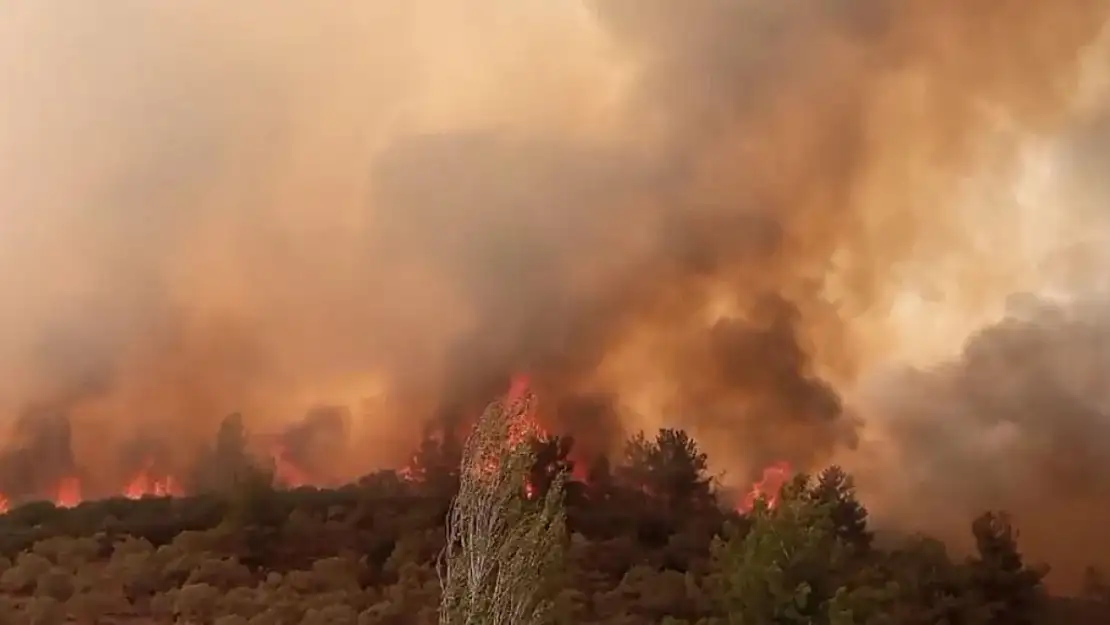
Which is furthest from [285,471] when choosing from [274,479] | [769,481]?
[769,481]

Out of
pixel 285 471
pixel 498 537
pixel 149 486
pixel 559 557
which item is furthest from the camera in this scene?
pixel 285 471

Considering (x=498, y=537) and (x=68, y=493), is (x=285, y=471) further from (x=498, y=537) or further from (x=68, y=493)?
(x=498, y=537)

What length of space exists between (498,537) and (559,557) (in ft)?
4.84

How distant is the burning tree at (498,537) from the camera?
14.5 m

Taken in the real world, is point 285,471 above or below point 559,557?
above

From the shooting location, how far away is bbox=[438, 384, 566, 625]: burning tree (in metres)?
14.5

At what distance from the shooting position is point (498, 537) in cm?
1495

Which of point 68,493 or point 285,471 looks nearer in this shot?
point 68,493

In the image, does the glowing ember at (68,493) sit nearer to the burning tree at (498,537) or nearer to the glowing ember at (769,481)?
the burning tree at (498,537)

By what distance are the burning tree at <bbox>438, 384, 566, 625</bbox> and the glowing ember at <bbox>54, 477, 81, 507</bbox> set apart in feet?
38.1

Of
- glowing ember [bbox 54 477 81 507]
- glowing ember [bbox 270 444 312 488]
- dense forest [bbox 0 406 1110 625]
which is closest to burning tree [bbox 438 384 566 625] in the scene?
dense forest [bbox 0 406 1110 625]

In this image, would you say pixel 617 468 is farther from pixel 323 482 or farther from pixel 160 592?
pixel 160 592

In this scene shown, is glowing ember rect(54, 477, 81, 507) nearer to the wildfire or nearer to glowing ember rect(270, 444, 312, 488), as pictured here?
the wildfire

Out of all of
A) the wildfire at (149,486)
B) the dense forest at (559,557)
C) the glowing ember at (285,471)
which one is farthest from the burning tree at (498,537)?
the wildfire at (149,486)
